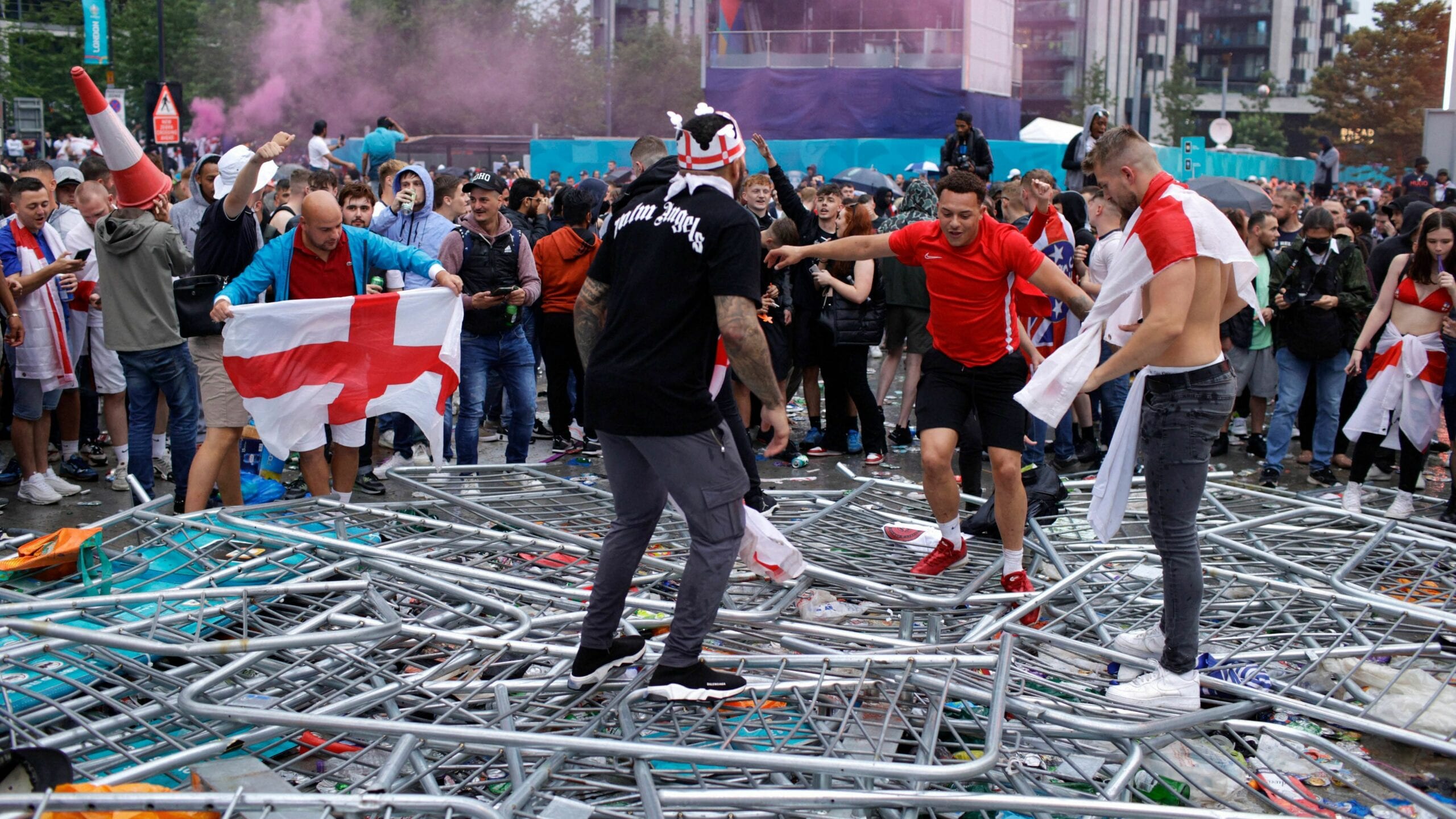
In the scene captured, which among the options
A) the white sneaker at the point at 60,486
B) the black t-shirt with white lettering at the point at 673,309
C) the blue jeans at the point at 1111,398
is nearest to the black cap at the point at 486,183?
the white sneaker at the point at 60,486

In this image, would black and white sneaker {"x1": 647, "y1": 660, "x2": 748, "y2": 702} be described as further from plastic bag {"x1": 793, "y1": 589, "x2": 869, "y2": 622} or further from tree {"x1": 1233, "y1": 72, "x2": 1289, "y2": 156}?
tree {"x1": 1233, "y1": 72, "x2": 1289, "y2": 156}

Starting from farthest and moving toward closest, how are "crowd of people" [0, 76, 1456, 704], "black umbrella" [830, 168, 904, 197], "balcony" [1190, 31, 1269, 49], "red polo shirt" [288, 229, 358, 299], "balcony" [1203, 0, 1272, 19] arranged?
"balcony" [1190, 31, 1269, 49] → "balcony" [1203, 0, 1272, 19] → "black umbrella" [830, 168, 904, 197] → "red polo shirt" [288, 229, 358, 299] → "crowd of people" [0, 76, 1456, 704]

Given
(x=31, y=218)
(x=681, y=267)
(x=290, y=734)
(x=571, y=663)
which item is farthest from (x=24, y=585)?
(x=31, y=218)

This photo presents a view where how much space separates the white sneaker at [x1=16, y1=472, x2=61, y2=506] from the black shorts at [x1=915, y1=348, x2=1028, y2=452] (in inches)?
219

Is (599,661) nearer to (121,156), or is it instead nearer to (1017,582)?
(1017,582)

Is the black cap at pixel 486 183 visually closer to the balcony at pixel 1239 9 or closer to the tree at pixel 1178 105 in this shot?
the tree at pixel 1178 105

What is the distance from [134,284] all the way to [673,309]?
14.5ft

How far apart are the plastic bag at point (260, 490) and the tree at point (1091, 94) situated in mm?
53739

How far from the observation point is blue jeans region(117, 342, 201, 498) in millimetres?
7281

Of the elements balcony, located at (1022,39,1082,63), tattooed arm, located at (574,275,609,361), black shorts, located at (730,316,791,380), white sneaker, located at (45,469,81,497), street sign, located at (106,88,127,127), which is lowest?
white sneaker, located at (45,469,81,497)

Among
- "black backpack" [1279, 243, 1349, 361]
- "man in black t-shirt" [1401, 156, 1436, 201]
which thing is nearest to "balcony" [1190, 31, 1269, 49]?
"man in black t-shirt" [1401, 156, 1436, 201]

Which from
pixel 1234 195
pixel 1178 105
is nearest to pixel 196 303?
pixel 1234 195

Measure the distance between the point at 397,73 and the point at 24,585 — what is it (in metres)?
47.8

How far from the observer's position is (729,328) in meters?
4.13
